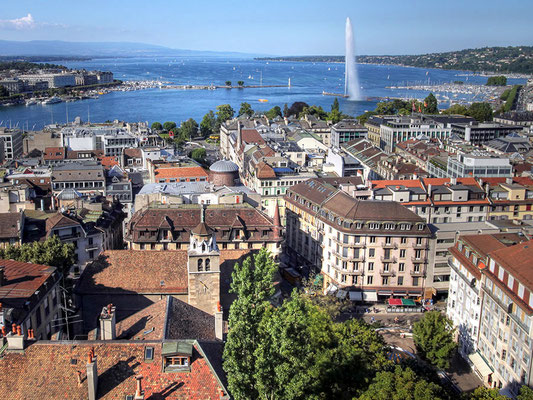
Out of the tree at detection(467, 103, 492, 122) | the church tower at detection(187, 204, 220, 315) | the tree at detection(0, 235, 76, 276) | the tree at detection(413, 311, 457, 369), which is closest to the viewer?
the church tower at detection(187, 204, 220, 315)

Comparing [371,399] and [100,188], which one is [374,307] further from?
[100,188]

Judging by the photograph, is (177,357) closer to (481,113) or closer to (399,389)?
(399,389)

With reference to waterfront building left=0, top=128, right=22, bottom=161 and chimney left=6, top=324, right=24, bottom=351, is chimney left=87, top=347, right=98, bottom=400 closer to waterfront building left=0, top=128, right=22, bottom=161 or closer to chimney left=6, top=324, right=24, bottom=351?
chimney left=6, top=324, right=24, bottom=351

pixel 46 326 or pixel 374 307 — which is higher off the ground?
pixel 46 326

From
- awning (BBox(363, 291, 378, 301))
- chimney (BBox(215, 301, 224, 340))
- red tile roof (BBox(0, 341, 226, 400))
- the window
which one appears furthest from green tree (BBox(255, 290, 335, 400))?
awning (BBox(363, 291, 378, 301))

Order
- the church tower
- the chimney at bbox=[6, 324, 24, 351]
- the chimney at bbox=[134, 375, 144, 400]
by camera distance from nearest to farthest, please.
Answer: the chimney at bbox=[134, 375, 144, 400]
the chimney at bbox=[6, 324, 24, 351]
the church tower

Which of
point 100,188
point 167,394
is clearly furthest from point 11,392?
point 100,188

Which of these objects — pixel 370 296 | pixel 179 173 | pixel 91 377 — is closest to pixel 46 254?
pixel 91 377
